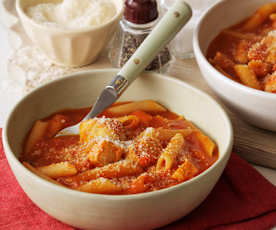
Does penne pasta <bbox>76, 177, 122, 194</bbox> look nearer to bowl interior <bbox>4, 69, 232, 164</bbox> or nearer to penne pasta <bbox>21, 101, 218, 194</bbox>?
penne pasta <bbox>21, 101, 218, 194</bbox>

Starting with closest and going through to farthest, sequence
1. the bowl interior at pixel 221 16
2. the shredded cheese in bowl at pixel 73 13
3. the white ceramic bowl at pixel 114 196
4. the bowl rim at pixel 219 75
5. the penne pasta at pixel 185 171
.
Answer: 1. the white ceramic bowl at pixel 114 196
2. the penne pasta at pixel 185 171
3. the bowl rim at pixel 219 75
4. the bowl interior at pixel 221 16
5. the shredded cheese in bowl at pixel 73 13

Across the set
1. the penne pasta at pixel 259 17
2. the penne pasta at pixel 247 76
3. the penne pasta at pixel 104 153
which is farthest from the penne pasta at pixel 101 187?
the penne pasta at pixel 259 17

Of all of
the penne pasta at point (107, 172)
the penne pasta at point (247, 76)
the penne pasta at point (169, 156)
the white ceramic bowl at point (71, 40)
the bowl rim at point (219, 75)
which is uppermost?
the bowl rim at point (219, 75)

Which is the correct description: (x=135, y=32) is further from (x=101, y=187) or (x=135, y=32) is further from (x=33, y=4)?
(x=101, y=187)

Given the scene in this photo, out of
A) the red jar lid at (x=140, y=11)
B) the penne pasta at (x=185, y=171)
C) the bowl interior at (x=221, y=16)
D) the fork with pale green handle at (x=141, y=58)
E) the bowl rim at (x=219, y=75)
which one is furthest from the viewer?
the bowl interior at (x=221, y=16)

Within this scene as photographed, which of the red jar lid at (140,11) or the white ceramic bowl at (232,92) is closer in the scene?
the white ceramic bowl at (232,92)

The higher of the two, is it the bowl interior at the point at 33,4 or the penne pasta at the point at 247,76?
the penne pasta at the point at 247,76

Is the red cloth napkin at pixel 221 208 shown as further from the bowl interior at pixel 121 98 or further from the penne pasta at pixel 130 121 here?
the penne pasta at pixel 130 121
